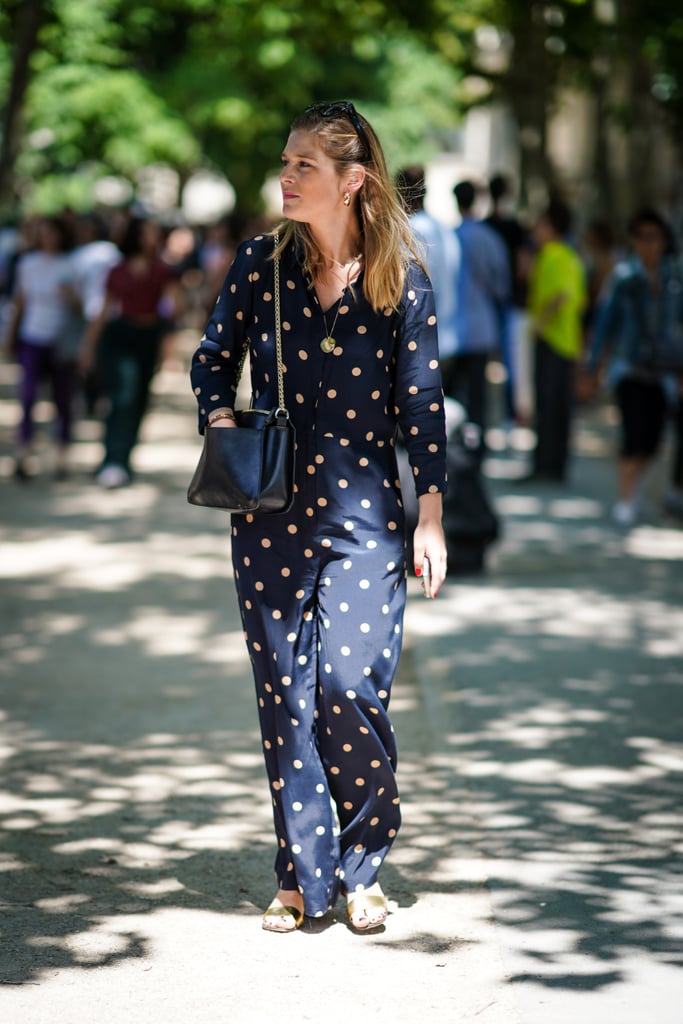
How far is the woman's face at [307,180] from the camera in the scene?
14.0 feet

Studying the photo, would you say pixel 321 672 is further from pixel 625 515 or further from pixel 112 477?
pixel 112 477

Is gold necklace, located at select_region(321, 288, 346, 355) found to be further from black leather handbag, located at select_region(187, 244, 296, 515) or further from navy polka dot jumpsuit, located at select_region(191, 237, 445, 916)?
black leather handbag, located at select_region(187, 244, 296, 515)

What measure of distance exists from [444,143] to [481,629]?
42185mm

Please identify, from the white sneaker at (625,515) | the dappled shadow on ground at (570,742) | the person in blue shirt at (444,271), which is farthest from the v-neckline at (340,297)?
the white sneaker at (625,515)

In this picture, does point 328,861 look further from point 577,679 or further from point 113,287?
point 113,287

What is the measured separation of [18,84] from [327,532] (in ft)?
36.2

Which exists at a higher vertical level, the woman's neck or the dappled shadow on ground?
the woman's neck

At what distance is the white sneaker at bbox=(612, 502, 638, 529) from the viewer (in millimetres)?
11172

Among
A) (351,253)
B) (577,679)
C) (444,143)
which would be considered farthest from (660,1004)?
(444,143)

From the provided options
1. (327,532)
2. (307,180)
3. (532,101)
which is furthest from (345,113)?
(532,101)

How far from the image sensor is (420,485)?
4.35 metres

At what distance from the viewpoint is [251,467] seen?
4207 mm

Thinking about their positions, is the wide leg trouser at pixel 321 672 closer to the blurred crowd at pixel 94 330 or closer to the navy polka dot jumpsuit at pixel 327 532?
the navy polka dot jumpsuit at pixel 327 532

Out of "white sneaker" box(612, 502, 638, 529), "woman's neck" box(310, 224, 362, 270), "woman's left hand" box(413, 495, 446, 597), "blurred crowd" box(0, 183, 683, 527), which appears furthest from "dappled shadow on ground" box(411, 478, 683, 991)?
"woman's neck" box(310, 224, 362, 270)
